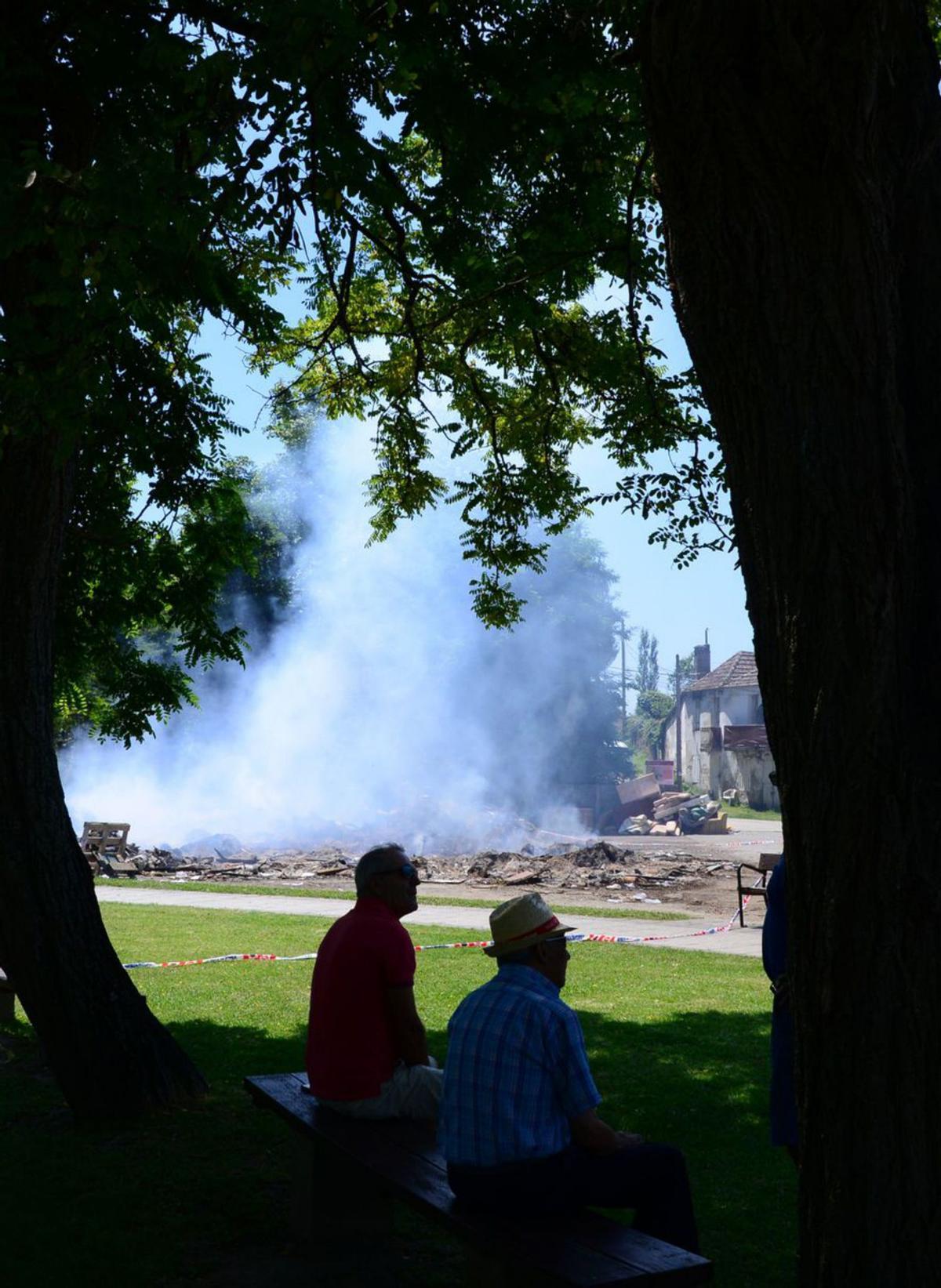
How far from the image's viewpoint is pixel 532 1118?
3777 millimetres

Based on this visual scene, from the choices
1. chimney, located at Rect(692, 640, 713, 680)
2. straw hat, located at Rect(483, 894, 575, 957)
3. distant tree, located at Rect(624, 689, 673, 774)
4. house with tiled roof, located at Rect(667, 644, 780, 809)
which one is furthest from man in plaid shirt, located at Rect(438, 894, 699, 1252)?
distant tree, located at Rect(624, 689, 673, 774)

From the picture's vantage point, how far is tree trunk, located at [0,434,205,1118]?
6879 mm

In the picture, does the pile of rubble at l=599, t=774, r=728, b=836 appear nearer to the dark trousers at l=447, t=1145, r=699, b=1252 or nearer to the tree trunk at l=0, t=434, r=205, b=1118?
the tree trunk at l=0, t=434, r=205, b=1118

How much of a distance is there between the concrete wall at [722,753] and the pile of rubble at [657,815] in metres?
9.94

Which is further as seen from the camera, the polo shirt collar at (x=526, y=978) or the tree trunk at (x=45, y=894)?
the tree trunk at (x=45, y=894)

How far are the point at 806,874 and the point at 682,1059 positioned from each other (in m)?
5.83

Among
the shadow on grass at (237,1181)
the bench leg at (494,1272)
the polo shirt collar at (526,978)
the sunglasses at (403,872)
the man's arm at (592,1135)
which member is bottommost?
the shadow on grass at (237,1181)

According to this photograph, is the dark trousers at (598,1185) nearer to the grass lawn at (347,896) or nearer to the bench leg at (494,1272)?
the bench leg at (494,1272)

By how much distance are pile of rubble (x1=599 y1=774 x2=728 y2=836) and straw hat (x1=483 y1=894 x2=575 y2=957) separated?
43000mm

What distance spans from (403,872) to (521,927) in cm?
126

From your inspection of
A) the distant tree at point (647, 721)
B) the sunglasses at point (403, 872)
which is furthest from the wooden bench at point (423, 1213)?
the distant tree at point (647, 721)

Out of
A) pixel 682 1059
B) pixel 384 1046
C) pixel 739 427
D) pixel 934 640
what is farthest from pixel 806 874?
pixel 682 1059

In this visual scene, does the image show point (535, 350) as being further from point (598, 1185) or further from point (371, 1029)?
point (598, 1185)

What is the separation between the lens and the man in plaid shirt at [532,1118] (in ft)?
12.3
